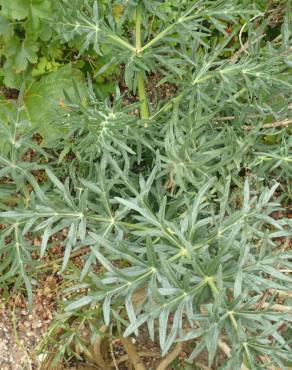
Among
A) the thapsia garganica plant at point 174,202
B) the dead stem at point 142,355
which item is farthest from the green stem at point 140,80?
the dead stem at point 142,355

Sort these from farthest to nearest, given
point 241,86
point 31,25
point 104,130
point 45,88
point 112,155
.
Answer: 1. point 45,88
2. point 31,25
3. point 241,86
4. point 112,155
5. point 104,130

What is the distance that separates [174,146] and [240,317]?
531 mm

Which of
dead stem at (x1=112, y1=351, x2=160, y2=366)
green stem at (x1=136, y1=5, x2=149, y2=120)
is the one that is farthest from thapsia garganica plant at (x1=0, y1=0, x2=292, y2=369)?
dead stem at (x1=112, y1=351, x2=160, y2=366)

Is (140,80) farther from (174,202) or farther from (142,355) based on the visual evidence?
(142,355)

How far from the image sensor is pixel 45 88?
7.79ft

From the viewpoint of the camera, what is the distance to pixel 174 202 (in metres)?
1.68

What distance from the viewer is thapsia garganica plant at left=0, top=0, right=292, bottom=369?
1341 mm

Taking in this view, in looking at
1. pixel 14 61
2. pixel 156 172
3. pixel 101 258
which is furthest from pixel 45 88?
pixel 101 258

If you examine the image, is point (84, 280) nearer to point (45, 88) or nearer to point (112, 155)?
point (112, 155)

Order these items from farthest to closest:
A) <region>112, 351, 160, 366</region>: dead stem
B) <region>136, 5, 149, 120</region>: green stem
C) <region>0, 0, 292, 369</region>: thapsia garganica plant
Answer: <region>112, 351, 160, 366</region>: dead stem → <region>136, 5, 149, 120</region>: green stem → <region>0, 0, 292, 369</region>: thapsia garganica plant

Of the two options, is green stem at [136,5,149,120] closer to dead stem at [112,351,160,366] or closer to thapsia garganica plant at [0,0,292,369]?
thapsia garganica plant at [0,0,292,369]

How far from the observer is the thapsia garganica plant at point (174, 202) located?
1.34m

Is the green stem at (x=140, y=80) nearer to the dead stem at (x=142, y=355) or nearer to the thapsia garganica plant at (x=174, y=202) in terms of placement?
the thapsia garganica plant at (x=174, y=202)

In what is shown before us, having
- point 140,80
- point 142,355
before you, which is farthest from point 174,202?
point 142,355
